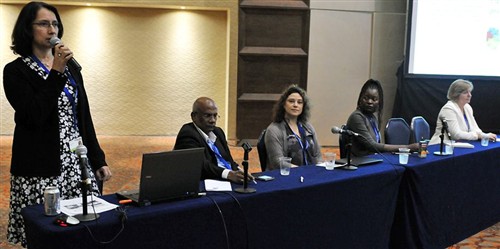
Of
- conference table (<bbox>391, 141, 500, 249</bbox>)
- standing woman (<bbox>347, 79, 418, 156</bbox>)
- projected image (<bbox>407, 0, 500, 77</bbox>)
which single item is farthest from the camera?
projected image (<bbox>407, 0, 500, 77</bbox>)

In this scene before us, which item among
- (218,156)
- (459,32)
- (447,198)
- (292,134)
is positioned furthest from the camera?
(459,32)

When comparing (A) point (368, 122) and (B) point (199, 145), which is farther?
(A) point (368, 122)

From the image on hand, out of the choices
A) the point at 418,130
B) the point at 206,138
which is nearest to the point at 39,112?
the point at 206,138

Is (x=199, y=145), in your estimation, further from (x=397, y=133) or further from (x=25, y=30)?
(x=397, y=133)

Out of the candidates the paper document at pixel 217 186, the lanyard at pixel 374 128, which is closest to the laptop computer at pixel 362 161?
the lanyard at pixel 374 128

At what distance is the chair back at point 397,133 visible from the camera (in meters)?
4.43

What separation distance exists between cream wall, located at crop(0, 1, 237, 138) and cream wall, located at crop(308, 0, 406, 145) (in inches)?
53.3

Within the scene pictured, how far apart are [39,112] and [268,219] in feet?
3.65

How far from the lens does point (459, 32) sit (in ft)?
23.7

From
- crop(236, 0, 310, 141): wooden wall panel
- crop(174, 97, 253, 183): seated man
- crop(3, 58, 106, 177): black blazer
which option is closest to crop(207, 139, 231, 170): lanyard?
crop(174, 97, 253, 183): seated man

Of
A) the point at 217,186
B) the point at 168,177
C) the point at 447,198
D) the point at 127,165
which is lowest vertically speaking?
the point at 127,165

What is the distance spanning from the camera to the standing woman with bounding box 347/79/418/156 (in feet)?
12.7

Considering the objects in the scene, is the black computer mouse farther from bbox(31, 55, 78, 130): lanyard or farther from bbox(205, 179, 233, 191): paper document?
bbox(205, 179, 233, 191): paper document

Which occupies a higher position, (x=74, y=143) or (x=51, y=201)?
(x=74, y=143)
